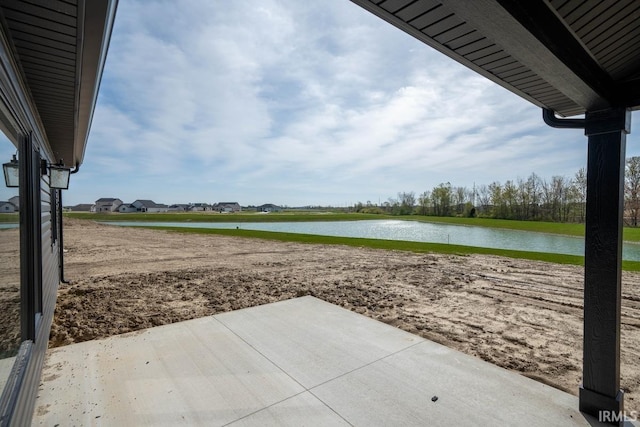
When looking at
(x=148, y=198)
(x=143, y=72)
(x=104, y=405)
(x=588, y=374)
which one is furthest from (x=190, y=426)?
(x=148, y=198)

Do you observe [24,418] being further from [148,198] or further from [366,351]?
[148,198]

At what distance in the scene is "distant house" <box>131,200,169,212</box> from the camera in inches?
2815

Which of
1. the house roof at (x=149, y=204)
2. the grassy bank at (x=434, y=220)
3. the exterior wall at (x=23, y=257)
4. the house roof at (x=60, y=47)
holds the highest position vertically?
the house roof at (x=149, y=204)

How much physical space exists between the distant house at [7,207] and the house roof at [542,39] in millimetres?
1735

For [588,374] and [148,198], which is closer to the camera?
[588,374]

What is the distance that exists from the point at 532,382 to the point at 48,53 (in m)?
3.98

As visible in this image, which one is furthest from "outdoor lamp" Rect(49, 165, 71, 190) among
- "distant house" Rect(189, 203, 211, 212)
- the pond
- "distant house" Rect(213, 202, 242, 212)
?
"distant house" Rect(189, 203, 211, 212)

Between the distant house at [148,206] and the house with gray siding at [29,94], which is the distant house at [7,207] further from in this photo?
the distant house at [148,206]

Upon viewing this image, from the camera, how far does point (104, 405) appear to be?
1.94 m

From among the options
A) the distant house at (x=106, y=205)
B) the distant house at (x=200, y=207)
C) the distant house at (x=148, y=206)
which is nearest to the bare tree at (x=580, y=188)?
the distant house at (x=200, y=207)

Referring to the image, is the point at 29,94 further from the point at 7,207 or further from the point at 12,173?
the point at 7,207

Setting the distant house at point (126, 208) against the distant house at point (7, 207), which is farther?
the distant house at point (126, 208)

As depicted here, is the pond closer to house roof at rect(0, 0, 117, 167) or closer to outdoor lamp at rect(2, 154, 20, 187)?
house roof at rect(0, 0, 117, 167)

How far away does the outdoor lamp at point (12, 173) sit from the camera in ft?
4.29
